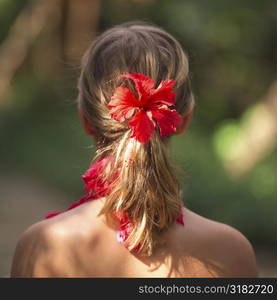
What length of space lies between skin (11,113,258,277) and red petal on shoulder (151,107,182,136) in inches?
12.5

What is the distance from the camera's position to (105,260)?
2.28 m

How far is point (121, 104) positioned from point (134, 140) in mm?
142

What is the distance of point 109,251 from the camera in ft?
7.48

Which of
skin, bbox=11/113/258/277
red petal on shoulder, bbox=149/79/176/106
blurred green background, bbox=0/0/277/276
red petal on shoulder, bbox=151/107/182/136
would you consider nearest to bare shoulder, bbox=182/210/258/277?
skin, bbox=11/113/258/277

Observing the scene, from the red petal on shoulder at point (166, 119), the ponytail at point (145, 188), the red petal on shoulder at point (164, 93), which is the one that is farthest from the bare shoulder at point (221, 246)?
the red petal on shoulder at point (164, 93)

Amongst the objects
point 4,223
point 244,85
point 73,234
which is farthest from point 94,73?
point 244,85

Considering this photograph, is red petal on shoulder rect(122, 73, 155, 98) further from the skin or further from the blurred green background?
the blurred green background

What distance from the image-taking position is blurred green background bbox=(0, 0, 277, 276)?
7.59 metres

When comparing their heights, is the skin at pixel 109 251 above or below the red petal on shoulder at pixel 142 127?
below

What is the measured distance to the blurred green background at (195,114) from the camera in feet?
24.9

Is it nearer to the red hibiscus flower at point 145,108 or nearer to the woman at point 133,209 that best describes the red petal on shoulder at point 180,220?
the woman at point 133,209

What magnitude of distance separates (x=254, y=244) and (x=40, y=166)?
4553mm

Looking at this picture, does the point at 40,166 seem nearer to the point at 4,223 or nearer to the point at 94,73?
the point at 4,223

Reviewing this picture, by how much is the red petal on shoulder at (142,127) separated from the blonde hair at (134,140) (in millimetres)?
64
